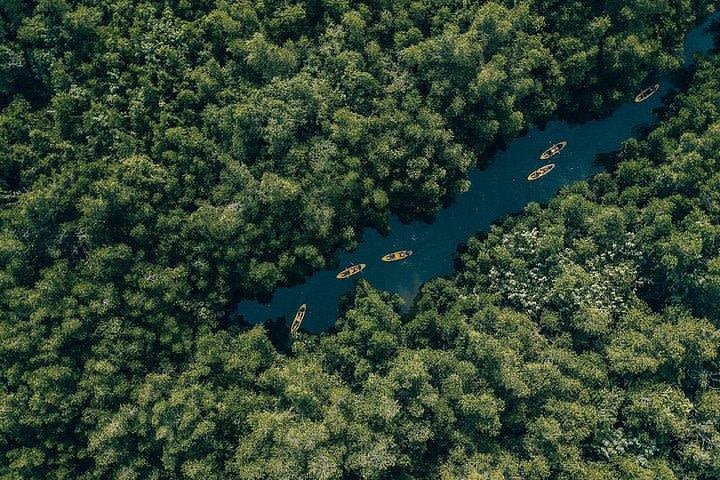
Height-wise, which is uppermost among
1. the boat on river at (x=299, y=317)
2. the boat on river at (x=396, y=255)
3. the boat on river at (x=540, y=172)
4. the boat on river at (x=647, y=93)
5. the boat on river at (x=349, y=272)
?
the boat on river at (x=647, y=93)

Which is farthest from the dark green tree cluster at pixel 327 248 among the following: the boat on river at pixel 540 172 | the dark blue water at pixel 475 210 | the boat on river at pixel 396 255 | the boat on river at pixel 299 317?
the boat on river at pixel 540 172

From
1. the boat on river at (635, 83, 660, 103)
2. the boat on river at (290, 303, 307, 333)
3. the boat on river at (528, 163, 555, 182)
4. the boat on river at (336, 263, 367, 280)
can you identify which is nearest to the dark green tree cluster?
the boat on river at (290, 303, 307, 333)

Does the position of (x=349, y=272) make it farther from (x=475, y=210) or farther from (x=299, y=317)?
(x=475, y=210)

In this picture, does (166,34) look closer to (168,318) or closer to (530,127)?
(168,318)

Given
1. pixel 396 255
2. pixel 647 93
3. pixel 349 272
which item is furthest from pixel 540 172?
pixel 349 272

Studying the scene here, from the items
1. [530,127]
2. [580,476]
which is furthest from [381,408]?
[530,127]

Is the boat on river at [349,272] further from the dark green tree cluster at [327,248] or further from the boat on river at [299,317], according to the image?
the dark green tree cluster at [327,248]
